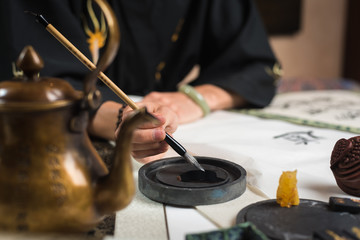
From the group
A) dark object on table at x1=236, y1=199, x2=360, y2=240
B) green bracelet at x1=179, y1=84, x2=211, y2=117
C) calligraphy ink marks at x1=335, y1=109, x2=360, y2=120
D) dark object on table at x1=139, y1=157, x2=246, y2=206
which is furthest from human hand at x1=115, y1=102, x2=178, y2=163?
calligraphy ink marks at x1=335, y1=109, x2=360, y2=120

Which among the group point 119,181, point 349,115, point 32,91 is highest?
point 32,91

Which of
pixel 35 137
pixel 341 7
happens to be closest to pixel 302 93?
pixel 35 137

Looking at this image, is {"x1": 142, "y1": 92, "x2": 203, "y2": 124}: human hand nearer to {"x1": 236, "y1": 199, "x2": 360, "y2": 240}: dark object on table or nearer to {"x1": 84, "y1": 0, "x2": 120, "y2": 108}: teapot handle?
{"x1": 236, "y1": 199, "x2": 360, "y2": 240}: dark object on table

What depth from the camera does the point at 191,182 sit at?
664mm

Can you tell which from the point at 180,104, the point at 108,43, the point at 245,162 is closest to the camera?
the point at 108,43

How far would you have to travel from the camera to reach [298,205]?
0.61 m

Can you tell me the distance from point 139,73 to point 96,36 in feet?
0.72

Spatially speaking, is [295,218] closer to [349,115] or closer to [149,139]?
[149,139]

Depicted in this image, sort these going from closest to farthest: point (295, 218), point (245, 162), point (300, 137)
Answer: point (295, 218) → point (245, 162) → point (300, 137)

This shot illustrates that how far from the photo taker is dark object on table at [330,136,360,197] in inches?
25.4

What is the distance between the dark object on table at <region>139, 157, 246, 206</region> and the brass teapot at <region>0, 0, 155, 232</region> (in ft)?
0.51

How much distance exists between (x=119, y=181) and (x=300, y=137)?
0.63 m

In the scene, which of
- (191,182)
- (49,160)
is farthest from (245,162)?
(49,160)

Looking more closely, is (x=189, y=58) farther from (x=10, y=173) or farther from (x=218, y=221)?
(x=10, y=173)
